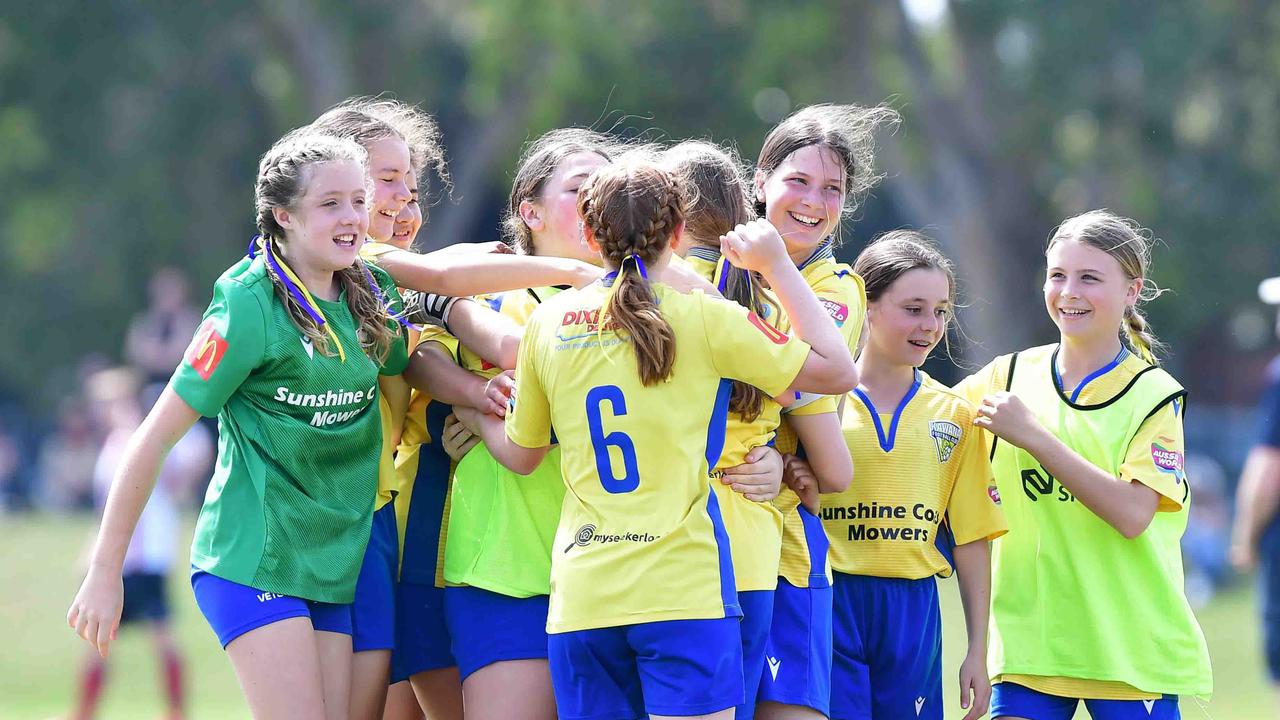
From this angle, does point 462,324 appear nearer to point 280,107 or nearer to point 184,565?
point 184,565

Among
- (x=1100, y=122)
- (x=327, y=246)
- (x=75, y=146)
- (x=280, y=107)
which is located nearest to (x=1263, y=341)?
(x=1100, y=122)

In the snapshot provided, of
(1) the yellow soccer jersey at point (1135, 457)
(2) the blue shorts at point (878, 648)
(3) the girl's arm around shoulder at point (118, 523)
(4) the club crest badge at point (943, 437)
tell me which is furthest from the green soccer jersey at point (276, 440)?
(1) the yellow soccer jersey at point (1135, 457)

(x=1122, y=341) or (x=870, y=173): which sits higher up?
(x=870, y=173)

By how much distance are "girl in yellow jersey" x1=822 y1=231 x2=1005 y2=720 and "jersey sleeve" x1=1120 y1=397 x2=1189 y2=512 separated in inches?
15.8

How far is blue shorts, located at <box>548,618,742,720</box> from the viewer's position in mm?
3311

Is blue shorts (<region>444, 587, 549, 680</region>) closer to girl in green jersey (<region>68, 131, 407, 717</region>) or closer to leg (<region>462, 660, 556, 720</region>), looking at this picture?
leg (<region>462, 660, 556, 720</region>)

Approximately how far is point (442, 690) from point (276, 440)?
0.91 meters

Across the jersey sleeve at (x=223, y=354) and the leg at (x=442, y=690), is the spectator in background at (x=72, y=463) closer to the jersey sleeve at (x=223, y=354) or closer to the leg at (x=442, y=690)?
the leg at (x=442, y=690)

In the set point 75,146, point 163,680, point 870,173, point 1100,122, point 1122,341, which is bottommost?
point 163,680

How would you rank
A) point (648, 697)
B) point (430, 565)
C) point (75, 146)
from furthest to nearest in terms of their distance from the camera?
1. point (75, 146)
2. point (430, 565)
3. point (648, 697)

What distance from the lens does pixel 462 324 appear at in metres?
3.98

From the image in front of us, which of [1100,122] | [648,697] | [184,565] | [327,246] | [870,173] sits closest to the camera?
[648,697]

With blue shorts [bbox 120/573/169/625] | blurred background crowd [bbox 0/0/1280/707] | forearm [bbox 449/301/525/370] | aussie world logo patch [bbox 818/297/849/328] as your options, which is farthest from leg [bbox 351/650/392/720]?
blurred background crowd [bbox 0/0/1280/707]

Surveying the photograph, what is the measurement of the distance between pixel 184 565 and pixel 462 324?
1376 cm
